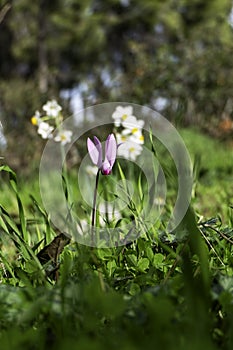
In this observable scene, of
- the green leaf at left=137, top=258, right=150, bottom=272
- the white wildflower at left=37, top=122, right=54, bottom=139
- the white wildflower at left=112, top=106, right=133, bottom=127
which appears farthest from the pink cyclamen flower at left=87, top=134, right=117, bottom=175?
the white wildflower at left=37, top=122, right=54, bottom=139

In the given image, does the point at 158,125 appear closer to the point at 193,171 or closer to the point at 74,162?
the point at 74,162

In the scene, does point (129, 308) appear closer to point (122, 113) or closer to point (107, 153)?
point (107, 153)

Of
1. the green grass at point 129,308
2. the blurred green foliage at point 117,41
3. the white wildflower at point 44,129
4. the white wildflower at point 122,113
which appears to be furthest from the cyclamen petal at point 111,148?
the blurred green foliage at point 117,41

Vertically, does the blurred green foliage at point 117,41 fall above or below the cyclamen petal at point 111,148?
below

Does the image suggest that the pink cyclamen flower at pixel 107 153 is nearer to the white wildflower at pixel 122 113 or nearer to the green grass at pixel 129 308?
the green grass at pixel 129 308

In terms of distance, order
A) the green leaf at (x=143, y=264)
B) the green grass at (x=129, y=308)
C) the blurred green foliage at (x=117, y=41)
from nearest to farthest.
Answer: the green grass at (x=129, y=308), the green leaf at (x=143, y=264), the blurred green foliage at (x=117, y=41)

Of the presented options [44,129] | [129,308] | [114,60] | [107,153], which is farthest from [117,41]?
[129,308]

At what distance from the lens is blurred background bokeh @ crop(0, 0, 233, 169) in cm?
536

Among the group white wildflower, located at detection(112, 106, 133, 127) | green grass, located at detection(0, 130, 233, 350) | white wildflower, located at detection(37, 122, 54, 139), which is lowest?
white wildflower, located at detection(37, 122, 54, 139)

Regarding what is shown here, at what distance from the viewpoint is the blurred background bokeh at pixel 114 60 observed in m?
5.36

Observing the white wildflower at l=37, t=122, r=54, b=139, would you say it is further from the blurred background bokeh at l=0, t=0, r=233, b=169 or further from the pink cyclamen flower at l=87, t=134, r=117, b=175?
the pink cyclamen flower at l=87, t=134, r=117, b=175

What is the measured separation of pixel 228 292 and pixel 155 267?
321mm

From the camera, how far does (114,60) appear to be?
22.2m

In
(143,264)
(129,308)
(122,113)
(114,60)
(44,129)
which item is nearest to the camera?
(129,308)
